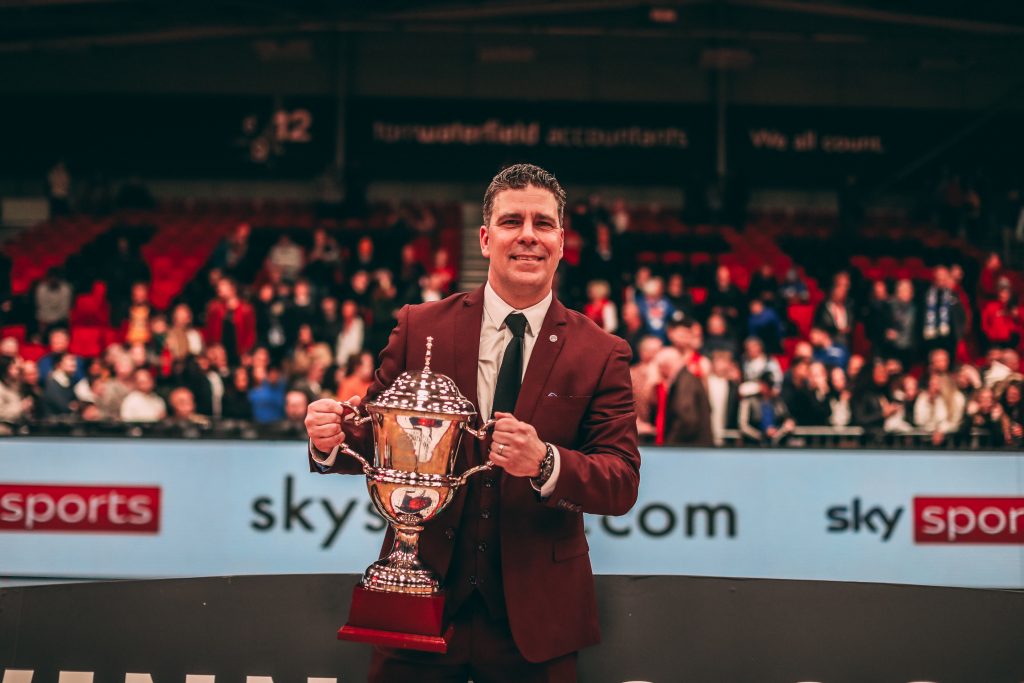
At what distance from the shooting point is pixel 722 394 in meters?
9.91

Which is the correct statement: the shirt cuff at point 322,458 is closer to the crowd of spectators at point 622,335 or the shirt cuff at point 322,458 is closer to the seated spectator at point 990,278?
the crowd of spectators at point 622,335

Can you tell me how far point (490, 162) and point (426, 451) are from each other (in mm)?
16936

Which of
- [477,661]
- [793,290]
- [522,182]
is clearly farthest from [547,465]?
[793,290]

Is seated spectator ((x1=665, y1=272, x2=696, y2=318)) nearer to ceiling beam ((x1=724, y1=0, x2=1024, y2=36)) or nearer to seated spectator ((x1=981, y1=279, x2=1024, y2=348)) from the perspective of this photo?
seated spectator ((x1=981, y1=279, x2=1024, y2=348))

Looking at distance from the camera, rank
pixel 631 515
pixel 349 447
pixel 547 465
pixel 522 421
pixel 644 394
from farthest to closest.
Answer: pixel 644 394 < pixel 631 515 < pixel 349 447 < pixel 522 421 < pixel 547 465

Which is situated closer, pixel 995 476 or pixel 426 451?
pixel 426 451

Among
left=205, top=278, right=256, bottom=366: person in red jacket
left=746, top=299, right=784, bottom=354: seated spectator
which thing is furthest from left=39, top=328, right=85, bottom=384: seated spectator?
left=746, top=299, right=784, bottom=354: seated spectator

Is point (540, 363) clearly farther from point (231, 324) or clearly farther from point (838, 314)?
point (838, 314)

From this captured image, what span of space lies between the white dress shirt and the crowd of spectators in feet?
18.1

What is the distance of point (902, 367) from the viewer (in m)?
12.8

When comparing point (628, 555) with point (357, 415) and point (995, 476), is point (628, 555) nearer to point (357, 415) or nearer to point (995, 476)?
point (995, 476)

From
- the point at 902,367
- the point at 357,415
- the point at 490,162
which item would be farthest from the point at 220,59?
the point at 357,415

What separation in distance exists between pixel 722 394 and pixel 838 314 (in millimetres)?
3861

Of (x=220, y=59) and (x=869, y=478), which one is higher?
(x=220, y=59)
